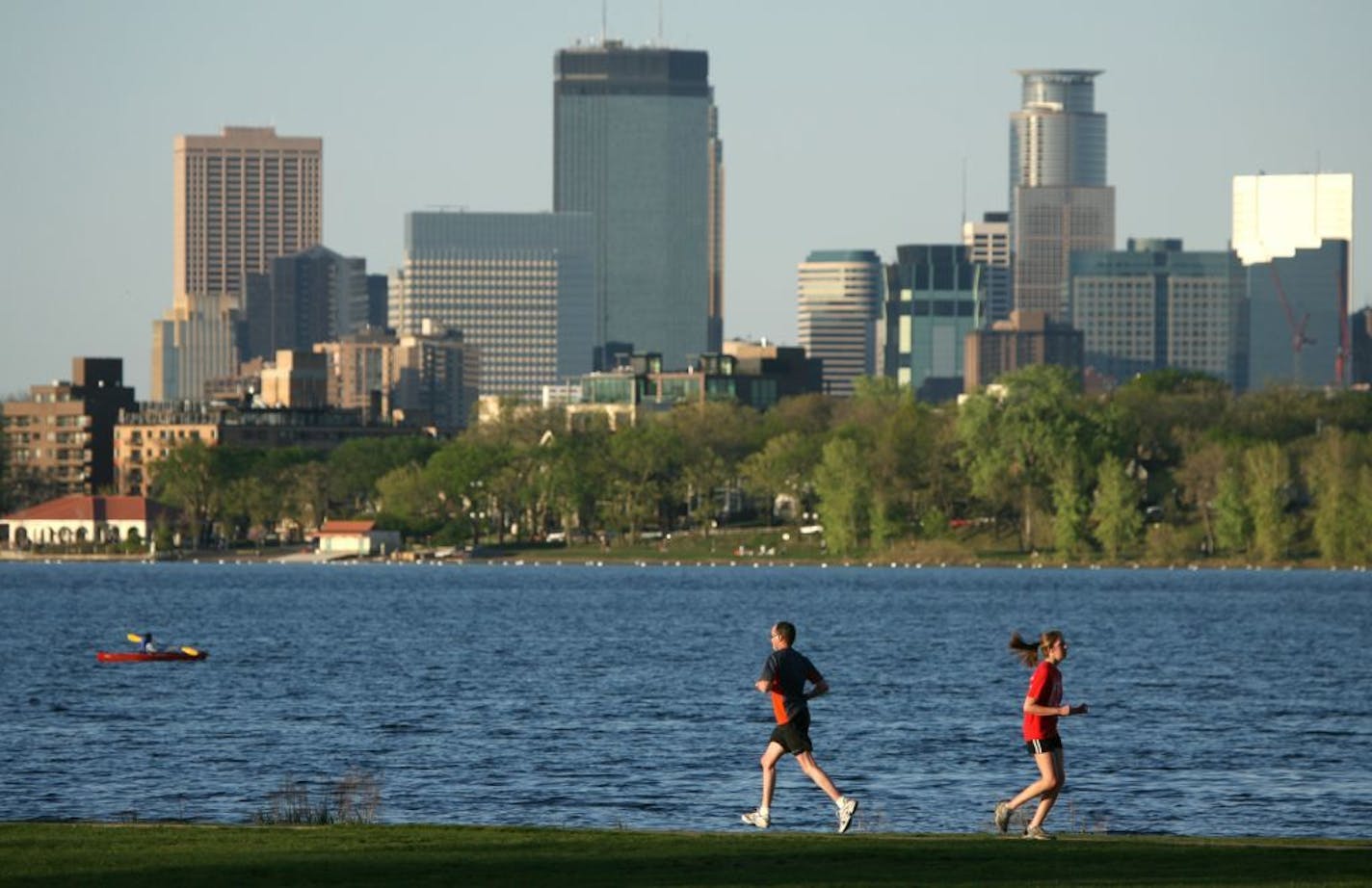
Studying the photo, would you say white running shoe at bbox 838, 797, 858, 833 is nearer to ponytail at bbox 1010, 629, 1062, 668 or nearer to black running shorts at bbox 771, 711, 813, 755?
black running shorts at bbox 771, 711, 813, 755

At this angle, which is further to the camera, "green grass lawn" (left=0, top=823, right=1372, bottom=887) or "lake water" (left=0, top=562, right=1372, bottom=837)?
"lake water" (left=0, top=562, right=1372, bottom=837)

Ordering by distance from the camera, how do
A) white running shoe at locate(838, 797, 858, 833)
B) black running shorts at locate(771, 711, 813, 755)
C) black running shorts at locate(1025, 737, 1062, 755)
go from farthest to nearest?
white running shoe at locate(838, 797, 858, 833) → black running shorts at locate(771, 711, 813, 755) → black running shorts at locate(1025, 737, 1062, 755)

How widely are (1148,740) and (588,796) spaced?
20.4m

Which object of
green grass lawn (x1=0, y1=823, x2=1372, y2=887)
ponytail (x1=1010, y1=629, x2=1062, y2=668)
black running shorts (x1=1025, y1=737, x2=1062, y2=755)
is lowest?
green grass lawn (x1=0, y1=823, x2=1372, y2=887)

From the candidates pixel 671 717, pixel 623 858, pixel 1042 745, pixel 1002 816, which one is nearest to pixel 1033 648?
pixel 1042 745

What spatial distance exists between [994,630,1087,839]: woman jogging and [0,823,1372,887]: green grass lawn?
0.70m

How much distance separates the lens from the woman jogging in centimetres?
3591

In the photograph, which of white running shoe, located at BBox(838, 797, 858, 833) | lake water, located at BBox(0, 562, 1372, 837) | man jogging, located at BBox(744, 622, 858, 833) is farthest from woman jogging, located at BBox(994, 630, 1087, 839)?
lake water, located at BBox(0, 562, 1372, 837)

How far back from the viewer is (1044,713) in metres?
36.3

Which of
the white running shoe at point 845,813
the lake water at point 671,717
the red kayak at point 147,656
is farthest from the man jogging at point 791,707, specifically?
the red kayak at point 147,656

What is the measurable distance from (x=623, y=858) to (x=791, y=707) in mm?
4134

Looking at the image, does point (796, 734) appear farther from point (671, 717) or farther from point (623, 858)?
point (671, 717)

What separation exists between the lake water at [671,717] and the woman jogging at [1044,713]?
10225mm

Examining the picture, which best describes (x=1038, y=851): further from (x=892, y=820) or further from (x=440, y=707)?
(x=440, y=707)
